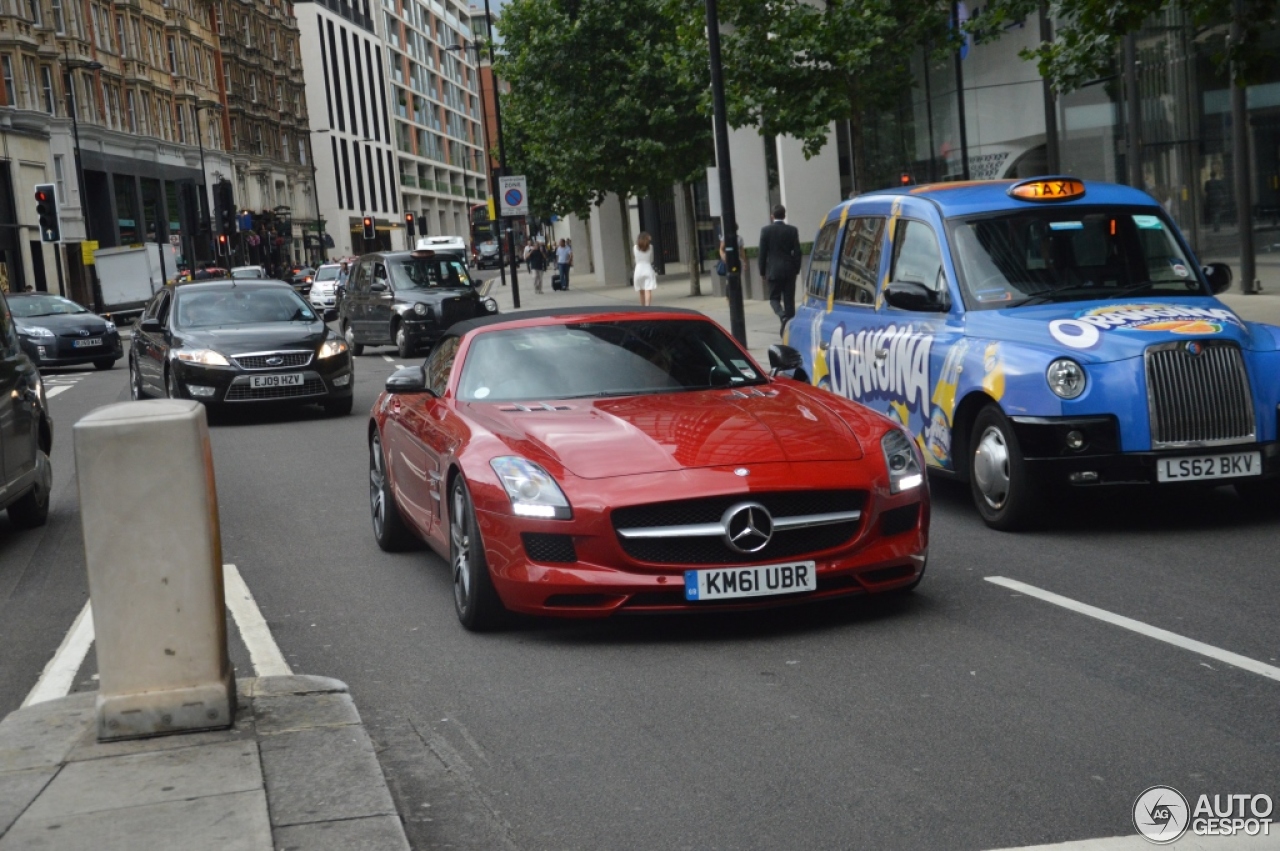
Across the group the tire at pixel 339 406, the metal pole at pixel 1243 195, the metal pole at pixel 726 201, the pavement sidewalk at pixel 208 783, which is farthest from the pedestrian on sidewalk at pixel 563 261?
the pavement sidewalk at pixel 208 783

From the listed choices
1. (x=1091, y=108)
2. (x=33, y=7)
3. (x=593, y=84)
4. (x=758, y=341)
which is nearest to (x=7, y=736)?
A: (x=758, y=341)

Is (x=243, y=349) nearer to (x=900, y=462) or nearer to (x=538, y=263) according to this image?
(x=900, y=462)

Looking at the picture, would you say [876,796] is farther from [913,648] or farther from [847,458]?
[847,458]

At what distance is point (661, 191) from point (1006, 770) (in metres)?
38.7

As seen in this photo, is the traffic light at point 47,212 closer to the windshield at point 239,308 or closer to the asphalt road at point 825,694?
the windshield at point 239,308

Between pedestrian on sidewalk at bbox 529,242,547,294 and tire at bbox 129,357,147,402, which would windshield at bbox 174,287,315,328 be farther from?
pedestrian on sidewalk at bbox 529,242,547,294

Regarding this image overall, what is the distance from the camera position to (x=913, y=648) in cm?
632

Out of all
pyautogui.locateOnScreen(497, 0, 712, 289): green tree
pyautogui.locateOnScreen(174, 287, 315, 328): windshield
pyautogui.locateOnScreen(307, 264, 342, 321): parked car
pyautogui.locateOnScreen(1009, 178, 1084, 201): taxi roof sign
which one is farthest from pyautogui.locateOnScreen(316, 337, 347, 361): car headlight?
pyautogui.locateOnScreen(307, 264, 342, 321): parked car

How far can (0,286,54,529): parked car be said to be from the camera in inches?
400

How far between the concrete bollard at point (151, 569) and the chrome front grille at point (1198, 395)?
5018 mm

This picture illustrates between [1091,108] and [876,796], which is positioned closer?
[876,796]

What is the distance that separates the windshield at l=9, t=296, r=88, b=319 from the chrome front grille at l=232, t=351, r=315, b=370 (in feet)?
55.6

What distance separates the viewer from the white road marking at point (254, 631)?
654 centimetres

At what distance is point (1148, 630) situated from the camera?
642cm
